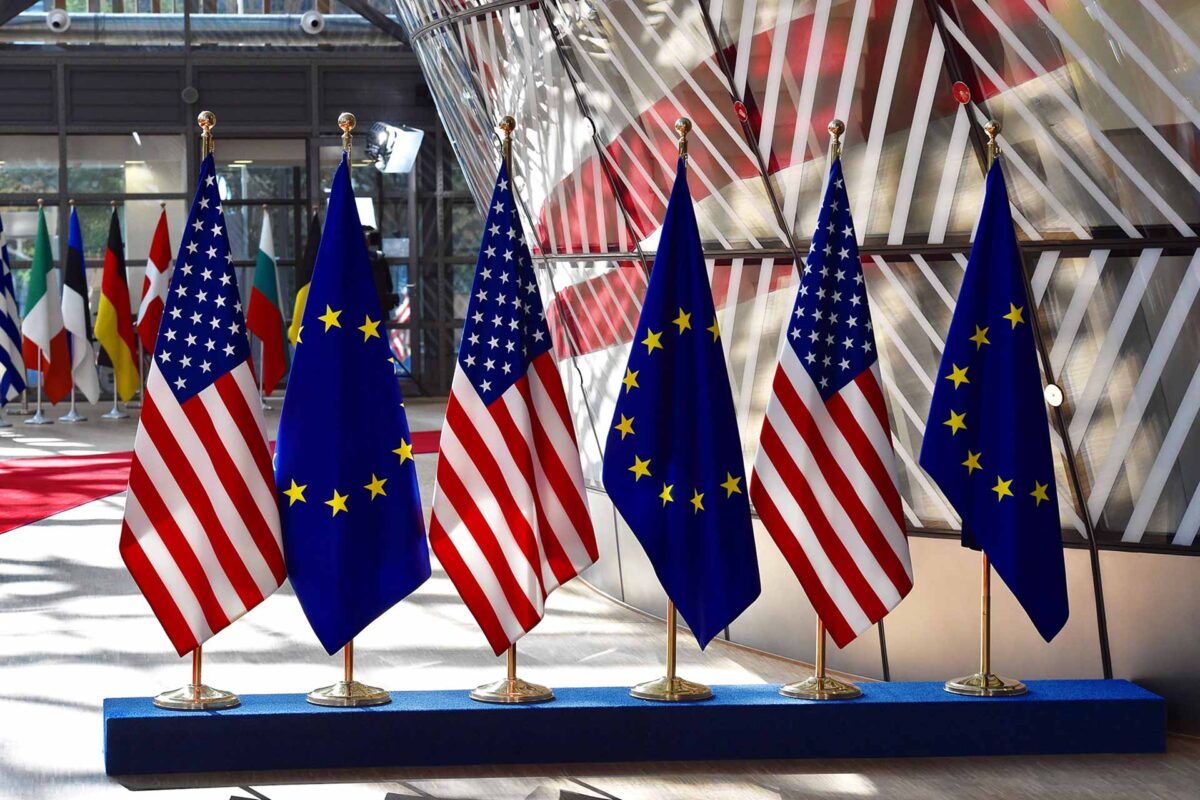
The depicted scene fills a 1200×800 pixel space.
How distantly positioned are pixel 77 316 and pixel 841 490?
14.3 meters

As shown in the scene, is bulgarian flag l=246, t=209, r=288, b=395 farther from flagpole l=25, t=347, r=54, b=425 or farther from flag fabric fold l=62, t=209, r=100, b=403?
flagpole l=25, t=347, r=54, b=425

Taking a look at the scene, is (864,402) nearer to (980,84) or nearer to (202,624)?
(980,84)

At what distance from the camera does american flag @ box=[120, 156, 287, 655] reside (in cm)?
452

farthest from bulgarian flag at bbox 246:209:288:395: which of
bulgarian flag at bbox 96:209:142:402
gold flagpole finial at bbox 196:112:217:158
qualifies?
gold flagpole finial at bbox 196:112:217:158

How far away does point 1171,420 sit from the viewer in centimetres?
519

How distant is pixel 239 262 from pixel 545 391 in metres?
16.3

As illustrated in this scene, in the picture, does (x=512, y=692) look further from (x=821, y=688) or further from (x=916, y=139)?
(x=916, y=139)

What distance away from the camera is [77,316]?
17344 mm

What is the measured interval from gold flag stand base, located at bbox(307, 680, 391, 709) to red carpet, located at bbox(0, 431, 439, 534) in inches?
221

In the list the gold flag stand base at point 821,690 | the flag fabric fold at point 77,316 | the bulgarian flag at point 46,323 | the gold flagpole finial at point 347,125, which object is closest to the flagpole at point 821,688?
the gold flag stand base at point 821,690

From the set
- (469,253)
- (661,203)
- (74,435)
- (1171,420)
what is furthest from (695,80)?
(469,253)

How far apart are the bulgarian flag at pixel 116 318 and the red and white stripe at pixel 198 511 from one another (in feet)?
44.7

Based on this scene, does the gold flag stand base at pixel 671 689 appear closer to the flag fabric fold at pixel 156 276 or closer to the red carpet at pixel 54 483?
the red carpet at pixel 54 483

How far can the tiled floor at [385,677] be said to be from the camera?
4.61 meters
